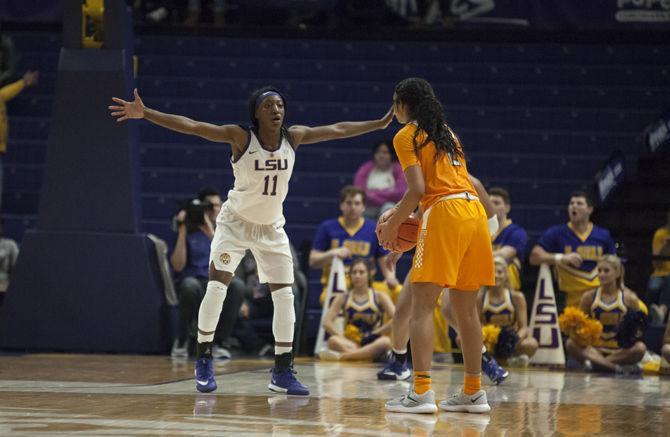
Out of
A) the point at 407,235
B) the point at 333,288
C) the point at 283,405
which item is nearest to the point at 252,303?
the point at 333,288

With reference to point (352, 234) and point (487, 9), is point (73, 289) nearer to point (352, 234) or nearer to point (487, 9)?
point (352, 234)

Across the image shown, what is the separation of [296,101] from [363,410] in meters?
9.16

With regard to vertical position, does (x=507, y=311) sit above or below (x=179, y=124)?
below

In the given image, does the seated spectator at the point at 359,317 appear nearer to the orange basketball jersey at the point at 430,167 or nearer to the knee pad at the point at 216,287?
the knee pad at the point at 216,287

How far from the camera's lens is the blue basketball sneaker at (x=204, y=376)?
6363 millimetres

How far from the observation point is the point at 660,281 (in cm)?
1081

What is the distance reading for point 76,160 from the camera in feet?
32.8

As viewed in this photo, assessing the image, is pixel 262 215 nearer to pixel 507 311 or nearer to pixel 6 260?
pixel 507 311

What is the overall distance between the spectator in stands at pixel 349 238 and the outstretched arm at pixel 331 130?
372 cm

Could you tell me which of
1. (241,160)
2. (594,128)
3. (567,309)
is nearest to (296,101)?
(594,128)

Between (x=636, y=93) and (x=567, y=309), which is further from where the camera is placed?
(x=636, y=93)

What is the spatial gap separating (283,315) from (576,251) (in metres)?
4.56

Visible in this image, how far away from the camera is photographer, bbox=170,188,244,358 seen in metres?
9.95

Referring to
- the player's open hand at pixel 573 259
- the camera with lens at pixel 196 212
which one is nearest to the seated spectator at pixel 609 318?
the player's open hand at pixel 573 259
